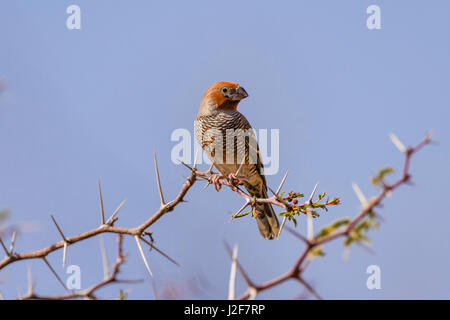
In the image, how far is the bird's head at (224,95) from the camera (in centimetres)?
700

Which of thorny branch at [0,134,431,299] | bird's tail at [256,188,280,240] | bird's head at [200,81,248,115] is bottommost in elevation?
bird's tail at [256,188,280,240]

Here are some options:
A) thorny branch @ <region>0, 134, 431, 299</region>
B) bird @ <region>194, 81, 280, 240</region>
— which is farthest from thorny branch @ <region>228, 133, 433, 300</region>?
bird @ <region>194, 81, 280, 240</region>

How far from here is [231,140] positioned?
6887mm

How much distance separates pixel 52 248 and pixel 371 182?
6.90 ft

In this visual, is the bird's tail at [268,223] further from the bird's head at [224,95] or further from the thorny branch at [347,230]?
the thorny branch at [347,230]

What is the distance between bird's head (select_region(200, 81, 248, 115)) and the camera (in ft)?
23.0

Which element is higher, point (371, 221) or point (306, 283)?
point (371, 221)

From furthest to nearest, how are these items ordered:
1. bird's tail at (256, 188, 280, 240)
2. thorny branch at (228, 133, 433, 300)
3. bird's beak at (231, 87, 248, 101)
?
bird's beak at (231, 87, 248, 101) < bird's tail at (256, 188, 280, 240) < thorny branch at (228, 133, 433, 300)

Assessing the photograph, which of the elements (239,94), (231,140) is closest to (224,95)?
(239,94)

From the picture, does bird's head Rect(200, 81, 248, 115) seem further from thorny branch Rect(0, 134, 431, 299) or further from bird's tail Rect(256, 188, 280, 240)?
thorny branch Rect(0, 134, 431, 299)

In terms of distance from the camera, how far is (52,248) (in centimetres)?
307
